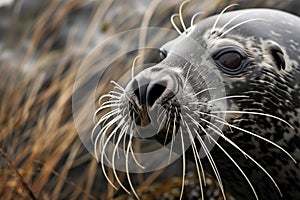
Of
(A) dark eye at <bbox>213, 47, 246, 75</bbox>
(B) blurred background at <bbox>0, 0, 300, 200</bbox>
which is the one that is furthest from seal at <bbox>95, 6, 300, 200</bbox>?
(B) blurred background at <bbox>0, 0, 300, 200</bbox>

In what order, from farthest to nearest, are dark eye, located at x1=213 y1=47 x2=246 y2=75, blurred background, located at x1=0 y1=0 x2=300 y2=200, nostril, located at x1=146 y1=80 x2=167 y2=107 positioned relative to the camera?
blurred background, located at x1=0 y1=0 x2=300 y2=200
dark eye, located at x1=213 y1=47 x2=246 y2=75
nostril, located at x1=146 y1=80 x2=167 y2=107

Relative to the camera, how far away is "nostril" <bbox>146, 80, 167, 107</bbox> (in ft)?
8.79

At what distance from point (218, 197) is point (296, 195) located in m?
1.10

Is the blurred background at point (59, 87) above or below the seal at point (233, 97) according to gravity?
below

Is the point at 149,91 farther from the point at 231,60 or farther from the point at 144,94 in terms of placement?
the point at 231,60

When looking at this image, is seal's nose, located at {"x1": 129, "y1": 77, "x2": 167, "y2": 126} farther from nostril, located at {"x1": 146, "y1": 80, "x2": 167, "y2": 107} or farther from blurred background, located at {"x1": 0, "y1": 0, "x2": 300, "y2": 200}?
blurred background, located at {"x1": 0, "y1": 0, "x2": 300, "y2": 200}

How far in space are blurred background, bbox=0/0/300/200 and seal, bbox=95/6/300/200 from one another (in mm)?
1311

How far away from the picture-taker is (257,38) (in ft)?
9.39

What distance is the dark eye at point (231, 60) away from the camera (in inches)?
111

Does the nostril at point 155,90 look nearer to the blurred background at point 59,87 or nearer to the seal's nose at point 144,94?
the seal's nose at point 144,94

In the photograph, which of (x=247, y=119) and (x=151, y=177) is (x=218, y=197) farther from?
(x=247, y=119)

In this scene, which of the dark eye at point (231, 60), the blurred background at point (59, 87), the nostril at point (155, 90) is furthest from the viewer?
the blurred background at point (59, 87)

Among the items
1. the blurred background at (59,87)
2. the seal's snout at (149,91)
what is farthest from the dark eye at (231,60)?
the blurred background at (59,87)

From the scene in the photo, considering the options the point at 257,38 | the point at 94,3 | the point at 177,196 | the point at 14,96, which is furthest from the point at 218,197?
the point at 94,3
